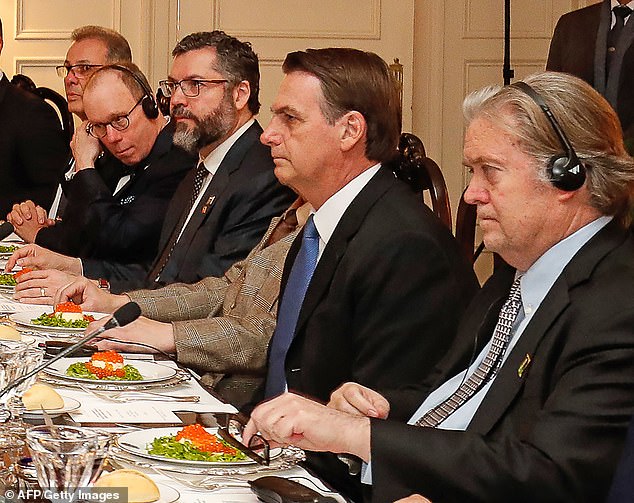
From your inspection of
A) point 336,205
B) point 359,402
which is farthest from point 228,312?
point 359,402

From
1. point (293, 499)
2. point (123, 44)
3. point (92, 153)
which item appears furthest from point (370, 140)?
point (123, 44)

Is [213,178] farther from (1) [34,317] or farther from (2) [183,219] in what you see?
(1) [34,317]

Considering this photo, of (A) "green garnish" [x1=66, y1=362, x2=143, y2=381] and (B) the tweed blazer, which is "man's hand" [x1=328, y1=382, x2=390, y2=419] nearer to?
(A) "green garnish" [x1=66, y1=362, x2=143, y2=381]

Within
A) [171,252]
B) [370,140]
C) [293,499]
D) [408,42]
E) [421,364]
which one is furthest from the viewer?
[408,42]

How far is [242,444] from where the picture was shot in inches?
69.7

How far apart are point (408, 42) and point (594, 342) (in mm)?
4997

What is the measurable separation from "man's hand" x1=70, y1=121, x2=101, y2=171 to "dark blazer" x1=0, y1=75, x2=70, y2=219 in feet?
5.15

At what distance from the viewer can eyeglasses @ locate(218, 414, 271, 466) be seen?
1711mm

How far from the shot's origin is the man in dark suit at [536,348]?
1.65m

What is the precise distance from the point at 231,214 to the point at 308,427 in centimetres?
180

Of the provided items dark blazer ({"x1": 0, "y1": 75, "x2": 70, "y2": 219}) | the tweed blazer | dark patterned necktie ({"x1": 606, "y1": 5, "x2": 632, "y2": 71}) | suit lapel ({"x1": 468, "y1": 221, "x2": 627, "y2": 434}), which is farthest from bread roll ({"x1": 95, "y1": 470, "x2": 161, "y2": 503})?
dark blazer ({"x1": 0, "y1": 75, "x2": 70, "y2": 219})

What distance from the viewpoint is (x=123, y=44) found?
5523 millimetres

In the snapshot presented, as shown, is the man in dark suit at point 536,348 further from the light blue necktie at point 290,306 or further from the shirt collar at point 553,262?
the light blue necktie at point 290,306

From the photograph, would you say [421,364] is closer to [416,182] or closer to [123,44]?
[416,182]
